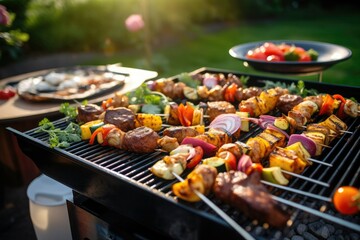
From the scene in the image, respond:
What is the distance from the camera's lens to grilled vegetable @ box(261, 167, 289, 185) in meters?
2.14

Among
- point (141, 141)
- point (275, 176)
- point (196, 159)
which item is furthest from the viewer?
point (141, 141)

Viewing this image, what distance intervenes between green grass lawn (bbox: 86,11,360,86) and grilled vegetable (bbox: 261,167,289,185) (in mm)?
7087

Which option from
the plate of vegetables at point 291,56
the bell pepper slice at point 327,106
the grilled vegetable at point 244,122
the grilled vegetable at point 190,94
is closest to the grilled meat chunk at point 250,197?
the grilled vegetable at point 244,122

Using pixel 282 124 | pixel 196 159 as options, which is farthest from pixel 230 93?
pixel 196 159

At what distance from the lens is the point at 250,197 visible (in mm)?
1833

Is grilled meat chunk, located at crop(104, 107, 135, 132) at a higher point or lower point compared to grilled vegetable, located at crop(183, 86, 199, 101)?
higher

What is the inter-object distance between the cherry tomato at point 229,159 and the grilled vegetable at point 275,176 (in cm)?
22

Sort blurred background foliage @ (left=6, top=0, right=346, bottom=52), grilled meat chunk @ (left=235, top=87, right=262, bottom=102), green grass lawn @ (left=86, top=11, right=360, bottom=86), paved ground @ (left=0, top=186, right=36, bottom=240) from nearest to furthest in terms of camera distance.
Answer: grilled meat chunk @ (left=235, top=87, right=262, bottom=102) → paved ground @ (left=0, top=186, right=36, bottom=240) → green grass lawn @ (left=86, top=11, right=360, bottom=86) → blurred background foliage @ (left=6, top=0, right=346, bottom=52)

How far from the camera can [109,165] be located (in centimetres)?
245

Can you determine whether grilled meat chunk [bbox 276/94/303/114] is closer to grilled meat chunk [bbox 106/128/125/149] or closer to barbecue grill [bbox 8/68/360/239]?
barbecue grill [bbox 8/68/360/239]

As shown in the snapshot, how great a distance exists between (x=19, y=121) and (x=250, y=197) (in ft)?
9.81

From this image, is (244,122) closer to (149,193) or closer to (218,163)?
(218,163)

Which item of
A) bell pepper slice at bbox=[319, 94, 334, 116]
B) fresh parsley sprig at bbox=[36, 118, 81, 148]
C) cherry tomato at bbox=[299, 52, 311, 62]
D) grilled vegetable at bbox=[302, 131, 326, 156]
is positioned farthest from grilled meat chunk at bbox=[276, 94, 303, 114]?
fresh parsley sprig at bbox=[36, 118, 81, 148]

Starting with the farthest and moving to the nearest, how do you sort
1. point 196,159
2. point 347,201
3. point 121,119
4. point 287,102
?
point 287,102, point 121,119, point 196,159, point 347,201
